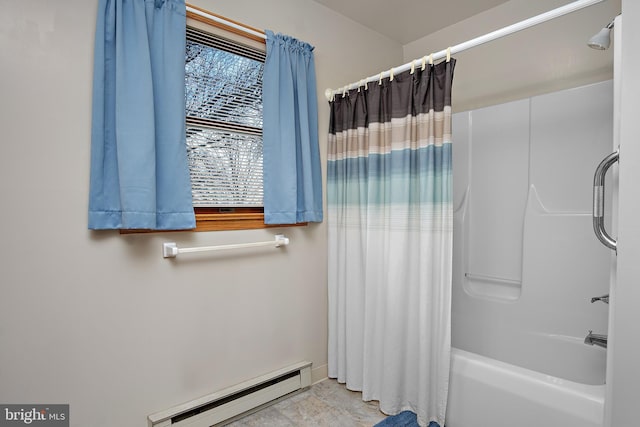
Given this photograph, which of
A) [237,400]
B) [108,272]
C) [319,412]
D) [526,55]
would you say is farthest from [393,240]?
[526,55]

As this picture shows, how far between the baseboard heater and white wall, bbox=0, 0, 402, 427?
57 mm

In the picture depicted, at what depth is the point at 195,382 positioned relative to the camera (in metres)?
1.74

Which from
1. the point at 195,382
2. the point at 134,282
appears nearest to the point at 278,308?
the point at 195,382

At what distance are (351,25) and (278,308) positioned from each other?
6.45 feet

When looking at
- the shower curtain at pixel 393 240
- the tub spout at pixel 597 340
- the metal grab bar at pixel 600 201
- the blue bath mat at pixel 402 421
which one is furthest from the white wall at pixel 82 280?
the tub spout at pixel 597 340

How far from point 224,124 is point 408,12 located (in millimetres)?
1514

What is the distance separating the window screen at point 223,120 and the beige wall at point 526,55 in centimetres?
150

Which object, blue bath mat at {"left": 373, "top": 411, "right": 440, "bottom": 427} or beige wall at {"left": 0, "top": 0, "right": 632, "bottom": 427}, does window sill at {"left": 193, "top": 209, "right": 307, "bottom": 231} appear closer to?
beige wall at {"left": 0, "top": 0, "right": 632, "bottom": 427}

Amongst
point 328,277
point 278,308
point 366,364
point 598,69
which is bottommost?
point 366,364

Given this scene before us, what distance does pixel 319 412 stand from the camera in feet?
6.29

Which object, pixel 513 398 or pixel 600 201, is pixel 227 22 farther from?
pixel 513 398

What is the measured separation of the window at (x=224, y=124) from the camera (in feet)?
5.61

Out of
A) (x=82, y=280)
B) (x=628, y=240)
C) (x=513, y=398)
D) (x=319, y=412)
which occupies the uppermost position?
(x=628, y=240)

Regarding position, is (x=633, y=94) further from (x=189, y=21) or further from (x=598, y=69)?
(x=189, y=21)
